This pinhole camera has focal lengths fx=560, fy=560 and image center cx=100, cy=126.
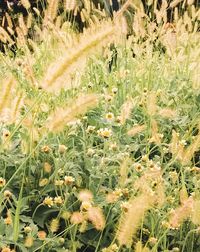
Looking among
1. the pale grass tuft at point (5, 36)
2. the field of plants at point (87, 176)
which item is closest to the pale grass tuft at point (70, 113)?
the field of plants at point (87, 176)

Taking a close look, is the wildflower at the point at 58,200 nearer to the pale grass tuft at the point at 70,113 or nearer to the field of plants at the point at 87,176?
the field of plants at the point at 87,176

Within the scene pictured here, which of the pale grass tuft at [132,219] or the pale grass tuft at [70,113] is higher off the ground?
the pale grass tuft at [70,113]

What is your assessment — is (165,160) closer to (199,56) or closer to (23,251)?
(23,251)

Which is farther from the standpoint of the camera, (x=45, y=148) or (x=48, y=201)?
(x=45, y=148)

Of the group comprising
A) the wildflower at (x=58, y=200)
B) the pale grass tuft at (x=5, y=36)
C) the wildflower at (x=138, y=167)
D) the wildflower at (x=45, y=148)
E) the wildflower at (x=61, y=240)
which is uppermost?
the pale grass tuft at (x=5, y=36)

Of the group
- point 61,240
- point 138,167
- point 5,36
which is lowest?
point 61,240

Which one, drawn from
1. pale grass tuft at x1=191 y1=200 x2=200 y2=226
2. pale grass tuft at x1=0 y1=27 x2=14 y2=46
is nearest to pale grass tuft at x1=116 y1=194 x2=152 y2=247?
pale grass tuft at x1=191 y1=200 x2=200 y2=226

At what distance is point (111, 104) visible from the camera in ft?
8.29

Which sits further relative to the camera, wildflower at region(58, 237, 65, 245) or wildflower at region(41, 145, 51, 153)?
wildflower at region(41, 145, 51, 153)

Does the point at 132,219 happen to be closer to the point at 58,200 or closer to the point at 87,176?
the point at 58,200

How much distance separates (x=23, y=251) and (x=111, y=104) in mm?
1225

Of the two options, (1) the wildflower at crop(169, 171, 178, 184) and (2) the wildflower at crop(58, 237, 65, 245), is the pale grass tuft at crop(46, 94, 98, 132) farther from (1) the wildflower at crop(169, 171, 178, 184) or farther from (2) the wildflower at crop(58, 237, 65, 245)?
(1) the wildflower at crop(169, 171, 178, 184)

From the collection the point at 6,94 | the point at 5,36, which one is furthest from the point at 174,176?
the point at 5,36

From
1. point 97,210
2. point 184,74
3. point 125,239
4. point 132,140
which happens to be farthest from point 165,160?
point 184,74
